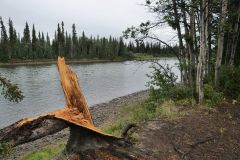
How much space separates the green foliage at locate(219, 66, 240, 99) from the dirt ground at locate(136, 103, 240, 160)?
11.4 feet

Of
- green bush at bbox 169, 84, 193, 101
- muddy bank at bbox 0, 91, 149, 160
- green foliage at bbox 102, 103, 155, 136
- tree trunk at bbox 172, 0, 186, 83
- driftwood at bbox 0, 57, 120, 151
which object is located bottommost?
muddy bank at bbox 0, 91, 149, 160

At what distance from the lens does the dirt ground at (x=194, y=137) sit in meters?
7.55

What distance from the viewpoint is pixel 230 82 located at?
1496 cm

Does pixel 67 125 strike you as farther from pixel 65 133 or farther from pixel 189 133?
pixel 65 133

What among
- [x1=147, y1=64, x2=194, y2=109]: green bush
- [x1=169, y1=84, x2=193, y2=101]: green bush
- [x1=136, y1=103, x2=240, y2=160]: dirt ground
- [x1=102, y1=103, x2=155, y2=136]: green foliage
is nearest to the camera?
[x1=136, y1=103, x2=240, y2=160]: dirt ground

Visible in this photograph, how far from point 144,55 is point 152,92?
73.3 inches

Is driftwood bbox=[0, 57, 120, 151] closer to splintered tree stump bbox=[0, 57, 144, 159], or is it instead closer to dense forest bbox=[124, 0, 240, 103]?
splintered tree stump bbox=[0, 57, 144, 159]

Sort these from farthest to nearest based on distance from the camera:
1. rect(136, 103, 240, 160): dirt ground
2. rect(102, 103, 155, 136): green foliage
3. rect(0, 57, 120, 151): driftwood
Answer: rect(102, 103, 155, 136): green foliage, rect(136, 103, 240, 160): dirt ground, rect(0, 57, 120, 151): driftwood

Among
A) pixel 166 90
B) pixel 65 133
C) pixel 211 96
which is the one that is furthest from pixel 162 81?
pixel 65 133

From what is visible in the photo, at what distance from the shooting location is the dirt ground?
297 inches

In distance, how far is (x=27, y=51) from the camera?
85188mm

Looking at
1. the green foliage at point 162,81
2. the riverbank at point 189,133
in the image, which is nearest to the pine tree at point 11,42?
the green foliage at point 162,81

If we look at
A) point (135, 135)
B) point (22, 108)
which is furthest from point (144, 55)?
point (22, 108)

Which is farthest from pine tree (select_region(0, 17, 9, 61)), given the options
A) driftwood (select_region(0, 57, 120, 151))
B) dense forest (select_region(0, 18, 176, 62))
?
driftwood (select_region(0, 57, 120, 151))
